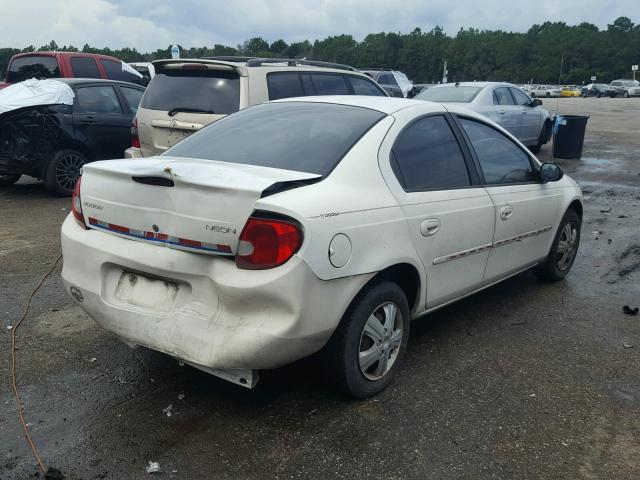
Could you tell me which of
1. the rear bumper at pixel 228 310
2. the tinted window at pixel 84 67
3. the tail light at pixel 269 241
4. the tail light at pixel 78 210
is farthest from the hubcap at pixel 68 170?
the tail light at pixel 269 241

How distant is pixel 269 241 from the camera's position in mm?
2727

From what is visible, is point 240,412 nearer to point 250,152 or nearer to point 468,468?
point 468,468

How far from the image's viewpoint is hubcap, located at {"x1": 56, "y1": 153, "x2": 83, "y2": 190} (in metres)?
8.73

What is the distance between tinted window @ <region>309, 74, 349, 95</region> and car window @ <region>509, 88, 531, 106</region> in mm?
6398

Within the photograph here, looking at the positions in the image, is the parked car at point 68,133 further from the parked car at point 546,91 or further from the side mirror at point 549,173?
the parked car at point 546,91

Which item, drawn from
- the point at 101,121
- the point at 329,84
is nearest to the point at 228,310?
the point at 329,84

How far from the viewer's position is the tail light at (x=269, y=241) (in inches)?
107

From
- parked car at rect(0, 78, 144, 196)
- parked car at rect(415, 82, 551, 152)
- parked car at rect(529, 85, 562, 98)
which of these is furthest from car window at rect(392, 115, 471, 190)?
parked car at rect(529, 85, 562, 98)

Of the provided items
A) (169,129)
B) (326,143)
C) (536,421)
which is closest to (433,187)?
(326,143)

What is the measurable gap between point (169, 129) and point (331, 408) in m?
4.56

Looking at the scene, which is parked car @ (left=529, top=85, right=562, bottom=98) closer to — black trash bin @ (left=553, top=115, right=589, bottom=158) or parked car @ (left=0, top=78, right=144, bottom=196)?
black trash bin @ (left=553, top=115, right=589, bottom=158)

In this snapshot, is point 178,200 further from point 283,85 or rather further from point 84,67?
point 84,67

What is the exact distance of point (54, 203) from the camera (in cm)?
853

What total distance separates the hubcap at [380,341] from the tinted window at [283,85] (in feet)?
13.4
